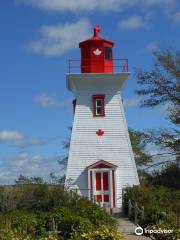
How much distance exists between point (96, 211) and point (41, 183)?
695 centimetres

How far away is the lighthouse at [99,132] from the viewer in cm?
3181

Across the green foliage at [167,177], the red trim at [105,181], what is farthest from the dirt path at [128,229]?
the green foliage at [167,177]

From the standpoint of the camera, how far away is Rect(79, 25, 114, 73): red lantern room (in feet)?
107

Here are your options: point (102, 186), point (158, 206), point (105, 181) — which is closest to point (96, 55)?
point (105, 181)

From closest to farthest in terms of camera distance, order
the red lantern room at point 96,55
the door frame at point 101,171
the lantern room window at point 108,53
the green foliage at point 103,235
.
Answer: the green foliage at point 103,235 < the door frame at point 101,171 < the red lantern room at point 96,55 < the lantern room window at point 108,53

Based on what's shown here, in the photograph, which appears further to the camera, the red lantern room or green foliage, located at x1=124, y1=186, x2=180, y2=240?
the red lantern room

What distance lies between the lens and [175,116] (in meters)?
34.8

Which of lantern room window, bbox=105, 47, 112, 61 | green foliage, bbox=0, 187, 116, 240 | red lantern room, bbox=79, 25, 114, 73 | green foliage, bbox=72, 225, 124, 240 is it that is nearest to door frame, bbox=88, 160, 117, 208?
green foliage, bbox=0, 187, 116, 240

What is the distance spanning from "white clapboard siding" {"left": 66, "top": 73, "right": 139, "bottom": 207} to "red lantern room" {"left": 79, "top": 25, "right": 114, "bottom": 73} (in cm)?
57

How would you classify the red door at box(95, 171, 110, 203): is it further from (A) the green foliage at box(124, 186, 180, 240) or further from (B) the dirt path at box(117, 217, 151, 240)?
(B) the dirt path at box(117, 217, 151, 240)

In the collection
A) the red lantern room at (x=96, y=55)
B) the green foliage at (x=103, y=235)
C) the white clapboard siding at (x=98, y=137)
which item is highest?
the red lantern room at (x=96, y=55)

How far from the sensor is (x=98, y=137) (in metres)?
32.2

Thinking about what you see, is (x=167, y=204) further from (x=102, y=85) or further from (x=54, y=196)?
(x=102, y=85)

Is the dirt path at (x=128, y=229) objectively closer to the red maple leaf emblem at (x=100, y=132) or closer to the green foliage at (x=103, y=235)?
the green foliage at (x=103, y=235)
